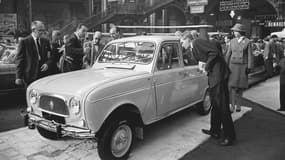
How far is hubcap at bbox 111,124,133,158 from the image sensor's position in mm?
3754

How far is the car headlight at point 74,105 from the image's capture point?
337cm

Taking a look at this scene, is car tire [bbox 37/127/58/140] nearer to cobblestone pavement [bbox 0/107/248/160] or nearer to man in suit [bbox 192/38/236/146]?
cobblestone pavement [bbox 0/107/248/160]

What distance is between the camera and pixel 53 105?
3697 mm

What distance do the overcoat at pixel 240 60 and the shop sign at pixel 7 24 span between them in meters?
21.2

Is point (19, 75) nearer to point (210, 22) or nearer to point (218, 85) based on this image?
point (218, 85)

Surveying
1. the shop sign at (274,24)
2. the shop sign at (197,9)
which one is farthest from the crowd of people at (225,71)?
the shop sign at (274,24)

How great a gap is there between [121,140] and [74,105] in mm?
894

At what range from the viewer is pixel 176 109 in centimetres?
499

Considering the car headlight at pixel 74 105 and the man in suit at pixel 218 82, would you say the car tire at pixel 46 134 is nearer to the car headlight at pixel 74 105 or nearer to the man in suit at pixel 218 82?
the car headlight at pixel 74 105

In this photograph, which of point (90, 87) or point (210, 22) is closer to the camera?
point (90, 87)

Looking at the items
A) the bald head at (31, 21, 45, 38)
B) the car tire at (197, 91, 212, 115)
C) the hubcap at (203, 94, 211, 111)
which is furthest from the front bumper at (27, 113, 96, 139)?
the hubcap at (203, 94, 211, 111)

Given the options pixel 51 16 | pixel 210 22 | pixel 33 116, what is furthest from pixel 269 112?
pixel 51 16

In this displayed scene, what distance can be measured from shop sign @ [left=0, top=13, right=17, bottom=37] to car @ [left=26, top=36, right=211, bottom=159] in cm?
2115

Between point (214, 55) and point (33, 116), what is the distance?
2.93 metres
